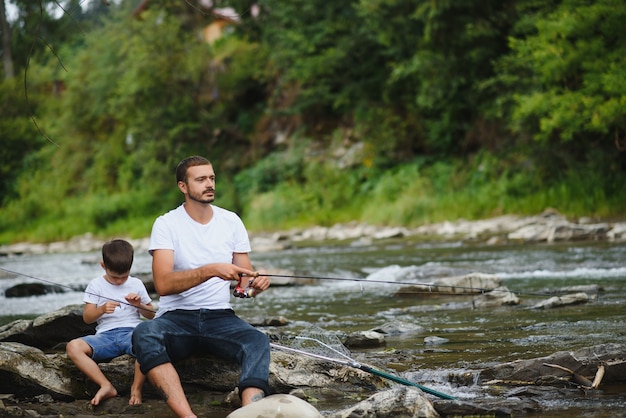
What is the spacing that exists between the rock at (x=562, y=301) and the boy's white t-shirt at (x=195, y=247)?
13.3ft

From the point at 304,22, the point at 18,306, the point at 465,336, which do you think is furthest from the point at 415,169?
the point at 465,336

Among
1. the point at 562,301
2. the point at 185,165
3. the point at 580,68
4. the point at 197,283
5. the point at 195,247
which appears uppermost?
the point at 580,68

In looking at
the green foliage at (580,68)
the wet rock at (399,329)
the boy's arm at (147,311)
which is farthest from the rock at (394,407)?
the green foliage at (580,68)

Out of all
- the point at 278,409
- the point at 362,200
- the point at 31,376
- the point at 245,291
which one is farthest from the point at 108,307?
the point at 362,200

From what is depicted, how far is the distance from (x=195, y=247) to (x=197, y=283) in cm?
28

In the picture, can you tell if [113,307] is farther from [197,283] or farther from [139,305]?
[197,283]

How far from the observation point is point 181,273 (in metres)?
4.50

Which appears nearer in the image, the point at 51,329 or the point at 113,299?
the point at 113,299

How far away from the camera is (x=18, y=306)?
10469 millimetres

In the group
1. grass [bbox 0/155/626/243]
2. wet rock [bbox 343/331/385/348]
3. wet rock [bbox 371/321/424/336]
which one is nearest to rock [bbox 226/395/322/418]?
wet rock [bbox 343/331/385/348]

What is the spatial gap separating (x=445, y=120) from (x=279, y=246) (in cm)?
934

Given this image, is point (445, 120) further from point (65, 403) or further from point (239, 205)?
point (65, 403)

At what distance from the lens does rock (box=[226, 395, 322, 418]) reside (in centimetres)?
382

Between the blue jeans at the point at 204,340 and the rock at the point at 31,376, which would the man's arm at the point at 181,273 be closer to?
the blue jeans at the point at 204,340
